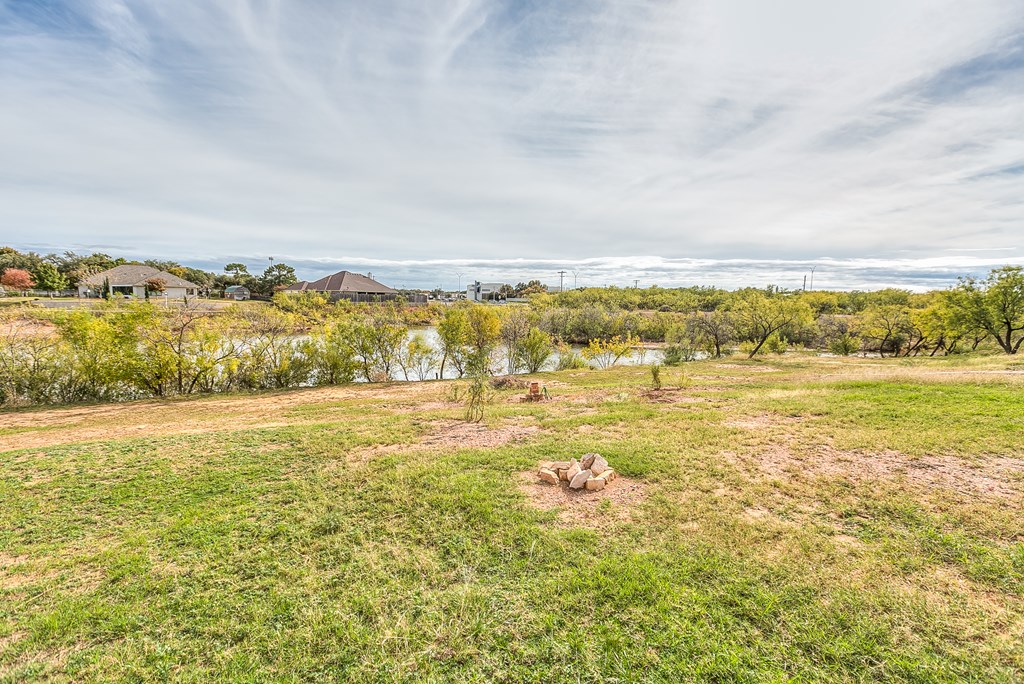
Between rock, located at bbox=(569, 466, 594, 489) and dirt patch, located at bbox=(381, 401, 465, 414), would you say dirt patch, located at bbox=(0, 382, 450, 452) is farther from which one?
rock, located at bbox=(569, 466, 594, 489)

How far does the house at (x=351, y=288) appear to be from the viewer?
45781mm

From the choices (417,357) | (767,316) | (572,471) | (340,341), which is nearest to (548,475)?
(572,471)

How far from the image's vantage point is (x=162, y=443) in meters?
7.38

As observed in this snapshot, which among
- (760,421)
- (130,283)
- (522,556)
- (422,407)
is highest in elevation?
(130,283)

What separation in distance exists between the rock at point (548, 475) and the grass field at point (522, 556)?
0.15m

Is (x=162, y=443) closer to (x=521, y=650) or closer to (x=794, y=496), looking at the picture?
(x=521, y=650)

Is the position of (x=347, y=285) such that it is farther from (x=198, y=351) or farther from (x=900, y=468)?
(x=900, y=468)

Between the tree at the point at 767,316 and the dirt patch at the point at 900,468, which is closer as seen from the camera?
the dirt patch at the point at 900,468

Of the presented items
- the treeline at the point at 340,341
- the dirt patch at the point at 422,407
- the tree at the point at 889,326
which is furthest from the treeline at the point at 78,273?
the tree at the point at 889,326

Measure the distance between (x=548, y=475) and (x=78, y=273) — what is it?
219ft

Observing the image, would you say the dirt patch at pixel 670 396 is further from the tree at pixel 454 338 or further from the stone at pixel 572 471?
the tree at pixel 454 338

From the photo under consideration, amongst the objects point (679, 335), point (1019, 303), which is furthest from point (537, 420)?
point (1019, 303)

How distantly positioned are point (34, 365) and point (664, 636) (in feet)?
63.6

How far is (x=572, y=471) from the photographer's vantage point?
5.50 meters
